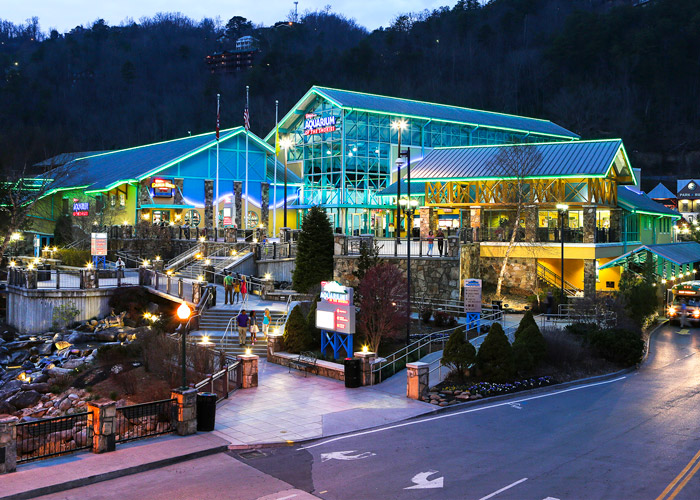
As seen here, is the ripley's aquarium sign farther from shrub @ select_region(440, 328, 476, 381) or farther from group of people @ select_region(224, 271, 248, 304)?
shrub @ select_region(440, 328, 476, 381)

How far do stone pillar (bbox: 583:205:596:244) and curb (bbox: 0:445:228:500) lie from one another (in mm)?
29494

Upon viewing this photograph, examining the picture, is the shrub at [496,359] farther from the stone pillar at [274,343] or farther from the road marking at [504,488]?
the road marking at [504,488]

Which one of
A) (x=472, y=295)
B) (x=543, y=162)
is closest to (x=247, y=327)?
(x=472, y=295)

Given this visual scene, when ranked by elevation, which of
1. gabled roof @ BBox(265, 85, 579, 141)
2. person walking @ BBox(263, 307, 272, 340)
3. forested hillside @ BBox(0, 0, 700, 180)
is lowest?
person walking @ BBox(263, 307, 272, 340)

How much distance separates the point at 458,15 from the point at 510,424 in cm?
13970

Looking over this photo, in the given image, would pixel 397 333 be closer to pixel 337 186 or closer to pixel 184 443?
pixel 184 443

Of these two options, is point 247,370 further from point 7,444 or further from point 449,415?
point 7,444

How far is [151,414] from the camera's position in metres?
16.0

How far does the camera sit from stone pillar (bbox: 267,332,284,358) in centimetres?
2562

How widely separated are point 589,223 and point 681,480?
28.1 meters

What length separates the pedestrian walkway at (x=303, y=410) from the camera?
16438 mm

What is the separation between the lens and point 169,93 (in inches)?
6230

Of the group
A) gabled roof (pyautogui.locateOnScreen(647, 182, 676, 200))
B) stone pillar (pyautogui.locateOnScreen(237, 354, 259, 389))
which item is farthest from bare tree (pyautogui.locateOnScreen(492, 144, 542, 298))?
gabled roof (pyautogui.locateOnScreen(647, 182, 676, 200))

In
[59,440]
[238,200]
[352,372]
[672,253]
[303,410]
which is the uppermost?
[238,200]
